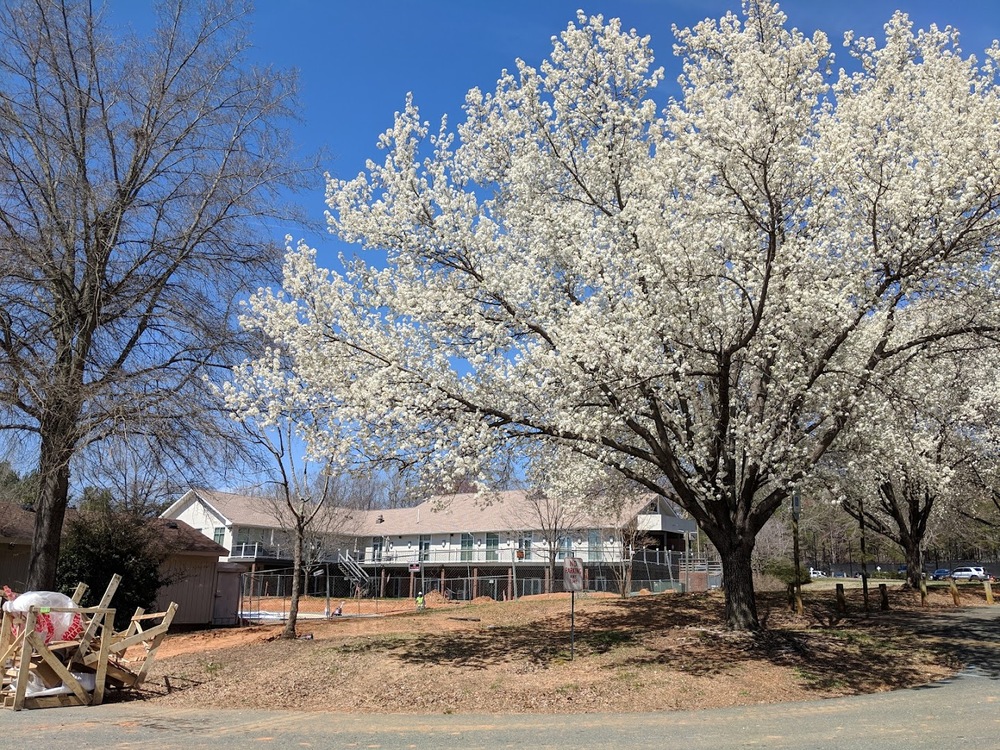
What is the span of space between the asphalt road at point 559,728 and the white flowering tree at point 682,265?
12.4ft

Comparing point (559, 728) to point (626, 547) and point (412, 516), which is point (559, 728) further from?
point (412, 516)

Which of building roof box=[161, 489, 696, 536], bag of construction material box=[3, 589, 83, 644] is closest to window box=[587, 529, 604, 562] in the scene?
building roof box=[161, 489, 696, 536]

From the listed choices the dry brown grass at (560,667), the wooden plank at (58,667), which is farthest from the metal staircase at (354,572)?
the wooden plank at (58,667)

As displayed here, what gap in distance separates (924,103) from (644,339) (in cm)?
642

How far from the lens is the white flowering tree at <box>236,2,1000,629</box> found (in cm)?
1162

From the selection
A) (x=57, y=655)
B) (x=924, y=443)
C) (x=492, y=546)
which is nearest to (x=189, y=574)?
(x=57, y=655)

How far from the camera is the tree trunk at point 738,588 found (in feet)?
46.1

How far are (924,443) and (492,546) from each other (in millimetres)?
32309

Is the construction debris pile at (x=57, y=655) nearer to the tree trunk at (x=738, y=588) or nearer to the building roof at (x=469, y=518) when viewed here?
the tree trunk at (x=738, y=588)

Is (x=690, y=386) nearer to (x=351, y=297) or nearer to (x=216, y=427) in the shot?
(x=351, y=297)

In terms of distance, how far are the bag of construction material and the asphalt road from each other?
1108 millimetres

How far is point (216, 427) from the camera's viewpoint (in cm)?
1502

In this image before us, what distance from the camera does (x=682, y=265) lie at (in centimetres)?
1170

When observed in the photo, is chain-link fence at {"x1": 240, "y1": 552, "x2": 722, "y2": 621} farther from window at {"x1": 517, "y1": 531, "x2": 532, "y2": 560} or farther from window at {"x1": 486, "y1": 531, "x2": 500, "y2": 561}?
window at {"x1": 486, "y1": 531, "x2": 500, "y2": 561}
